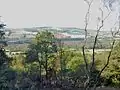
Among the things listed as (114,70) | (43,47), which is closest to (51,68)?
(43,47)

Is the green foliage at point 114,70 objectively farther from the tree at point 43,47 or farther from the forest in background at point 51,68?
the tree at point 43,47

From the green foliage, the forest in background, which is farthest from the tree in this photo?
the green foliage

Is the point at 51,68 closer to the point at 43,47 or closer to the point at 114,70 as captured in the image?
the point at 43,47

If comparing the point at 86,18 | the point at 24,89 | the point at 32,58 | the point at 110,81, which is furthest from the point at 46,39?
the point at 86,18

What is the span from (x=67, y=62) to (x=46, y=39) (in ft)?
13.8

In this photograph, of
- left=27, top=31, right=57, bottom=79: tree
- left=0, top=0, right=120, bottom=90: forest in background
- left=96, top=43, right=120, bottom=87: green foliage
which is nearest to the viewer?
left=96, top=43, right=120, bottom=87: green foliage

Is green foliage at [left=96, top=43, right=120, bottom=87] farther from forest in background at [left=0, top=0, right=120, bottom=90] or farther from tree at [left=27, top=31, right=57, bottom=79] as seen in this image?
tree at [left=27, top=31, right=57, bottom=79]

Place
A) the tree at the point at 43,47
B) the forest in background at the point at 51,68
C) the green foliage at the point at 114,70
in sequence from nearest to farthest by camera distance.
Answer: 1. the green foliage at the point at 114,70
2. the forest in background at the point at 51,68
3. the tree at the point at 43,47

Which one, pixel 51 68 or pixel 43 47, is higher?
pixel 43 47

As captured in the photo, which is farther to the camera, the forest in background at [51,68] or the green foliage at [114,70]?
the forest in background at [51,68]

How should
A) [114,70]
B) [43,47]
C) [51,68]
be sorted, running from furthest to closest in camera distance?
[51,68]
[43,47]
[114,70]

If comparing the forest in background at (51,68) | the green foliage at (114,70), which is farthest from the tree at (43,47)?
the green foliage at (114,70)

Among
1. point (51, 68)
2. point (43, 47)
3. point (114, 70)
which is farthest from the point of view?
point (51, 68)

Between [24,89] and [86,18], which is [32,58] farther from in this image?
[86,18]
